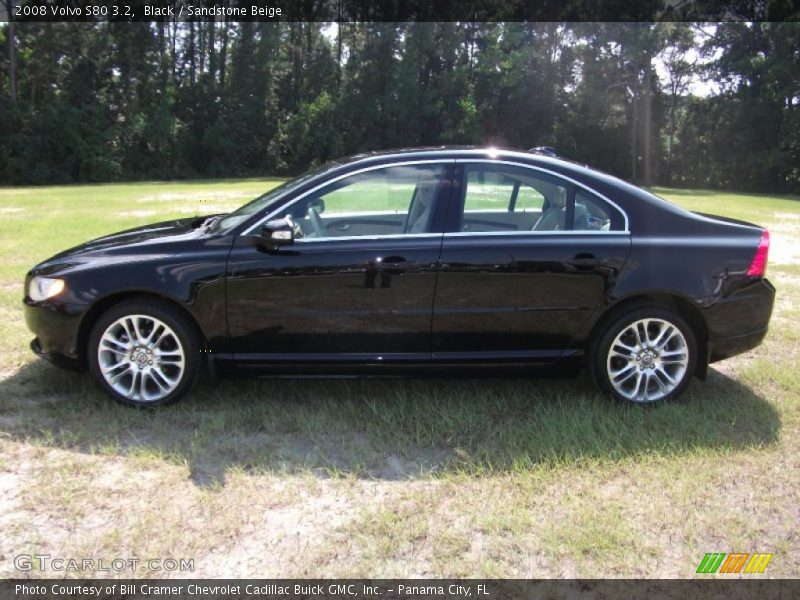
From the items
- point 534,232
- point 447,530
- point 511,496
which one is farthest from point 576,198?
point 447,530

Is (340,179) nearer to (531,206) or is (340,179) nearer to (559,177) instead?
(531,206)

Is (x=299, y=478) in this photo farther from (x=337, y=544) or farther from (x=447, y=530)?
(x=447, y=530)

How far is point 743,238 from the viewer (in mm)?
4273

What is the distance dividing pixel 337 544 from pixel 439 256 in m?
1.82

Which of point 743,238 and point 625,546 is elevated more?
point 743,238

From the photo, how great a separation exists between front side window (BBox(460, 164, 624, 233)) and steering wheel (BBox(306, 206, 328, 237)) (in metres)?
0.87

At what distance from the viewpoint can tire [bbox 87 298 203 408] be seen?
415cm

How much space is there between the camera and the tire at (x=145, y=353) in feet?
13.6

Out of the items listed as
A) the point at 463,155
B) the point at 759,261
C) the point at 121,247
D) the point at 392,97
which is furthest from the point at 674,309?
the point at 392,97

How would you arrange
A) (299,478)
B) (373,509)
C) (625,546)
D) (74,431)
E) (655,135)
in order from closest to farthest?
(625,546) → (373,509) → (299,478) → (74,431) → (655,135)

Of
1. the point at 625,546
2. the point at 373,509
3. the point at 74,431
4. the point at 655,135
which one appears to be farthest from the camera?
the point at 655,135

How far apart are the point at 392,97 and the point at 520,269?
43850 mm

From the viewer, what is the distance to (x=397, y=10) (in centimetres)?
4734

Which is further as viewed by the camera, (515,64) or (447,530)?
(515,64)
